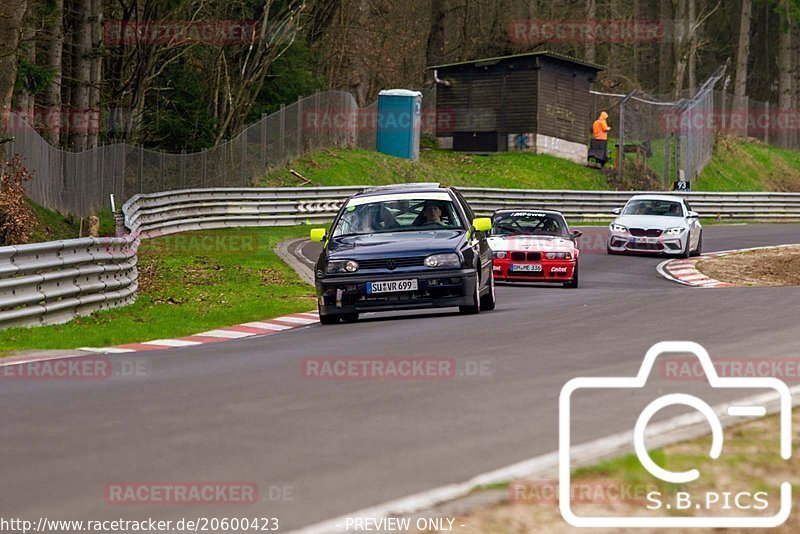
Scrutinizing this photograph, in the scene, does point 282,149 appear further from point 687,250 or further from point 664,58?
point 664,58

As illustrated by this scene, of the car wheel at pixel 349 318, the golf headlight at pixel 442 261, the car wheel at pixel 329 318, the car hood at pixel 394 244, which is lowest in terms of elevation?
the car wheel at pixel 349 318

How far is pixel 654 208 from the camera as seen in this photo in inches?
1281

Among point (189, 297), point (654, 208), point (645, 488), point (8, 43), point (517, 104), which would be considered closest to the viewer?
point (645, 488)

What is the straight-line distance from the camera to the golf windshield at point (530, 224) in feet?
81.6

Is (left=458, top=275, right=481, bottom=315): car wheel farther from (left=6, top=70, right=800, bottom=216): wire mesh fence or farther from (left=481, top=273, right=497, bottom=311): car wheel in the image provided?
(left=6, top=70, right=800, bottom=216): wire mesh fence

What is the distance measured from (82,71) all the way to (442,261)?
21.5 metres

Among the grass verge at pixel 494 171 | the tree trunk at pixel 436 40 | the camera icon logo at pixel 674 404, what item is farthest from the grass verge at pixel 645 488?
the tree trunk at pixel 436 40

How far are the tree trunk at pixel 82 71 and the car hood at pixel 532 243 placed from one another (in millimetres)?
14597

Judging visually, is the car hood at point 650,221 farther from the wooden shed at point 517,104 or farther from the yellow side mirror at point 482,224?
the wooden shed at point 517,104

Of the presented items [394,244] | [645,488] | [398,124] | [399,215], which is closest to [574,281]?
[399,215]

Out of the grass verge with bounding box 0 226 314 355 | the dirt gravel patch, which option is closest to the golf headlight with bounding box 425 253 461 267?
the grass verge with bounding box 0 226 314 355

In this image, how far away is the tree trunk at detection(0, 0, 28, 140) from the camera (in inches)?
881

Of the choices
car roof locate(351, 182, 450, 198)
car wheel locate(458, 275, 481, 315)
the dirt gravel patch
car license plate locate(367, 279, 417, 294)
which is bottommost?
the dirt gravel patch

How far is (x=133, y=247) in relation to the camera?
20.2 m
